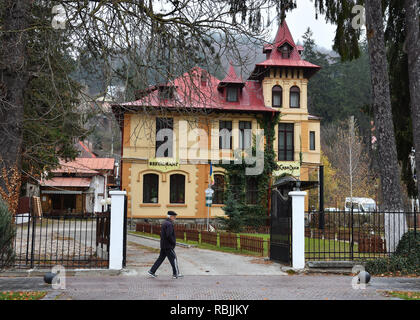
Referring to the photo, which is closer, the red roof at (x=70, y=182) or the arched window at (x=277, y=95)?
the arched window at (x=277, y=95)

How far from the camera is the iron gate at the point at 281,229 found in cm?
1310

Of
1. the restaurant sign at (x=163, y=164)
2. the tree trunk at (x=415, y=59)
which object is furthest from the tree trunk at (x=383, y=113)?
the restaurant sign at (x=163, y=164)

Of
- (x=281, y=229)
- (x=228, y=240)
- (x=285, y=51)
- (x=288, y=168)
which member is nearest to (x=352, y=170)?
(x=288, y=168)

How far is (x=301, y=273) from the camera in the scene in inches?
488

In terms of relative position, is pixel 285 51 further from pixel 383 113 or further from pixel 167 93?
pixel 167 93

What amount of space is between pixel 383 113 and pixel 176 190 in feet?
64.8

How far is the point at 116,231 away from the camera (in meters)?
12.2

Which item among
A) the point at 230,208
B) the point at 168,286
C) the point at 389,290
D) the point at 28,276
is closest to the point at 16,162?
the point at 28,276

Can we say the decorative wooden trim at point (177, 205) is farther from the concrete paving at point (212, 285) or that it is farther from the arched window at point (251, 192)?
the concrete paving at point (212, 285)

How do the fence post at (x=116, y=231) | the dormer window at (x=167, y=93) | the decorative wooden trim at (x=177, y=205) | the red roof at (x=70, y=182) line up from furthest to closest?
the red roof at (x=70, y=182)
the decorative wooden trim at (x=177, y=205)
the dormer window at (x=167, y=93)
the fence post at (x=116, y=231)

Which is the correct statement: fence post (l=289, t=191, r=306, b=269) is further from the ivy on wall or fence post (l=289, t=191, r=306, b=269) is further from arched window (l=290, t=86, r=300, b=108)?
arched window (l=290, t=86, r=300, b=108)

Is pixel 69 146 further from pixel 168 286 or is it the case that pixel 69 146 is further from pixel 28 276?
pixel 168 286

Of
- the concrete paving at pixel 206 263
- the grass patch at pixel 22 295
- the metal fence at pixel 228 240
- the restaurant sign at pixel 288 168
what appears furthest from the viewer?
the restaurant sign at pixel 288 168

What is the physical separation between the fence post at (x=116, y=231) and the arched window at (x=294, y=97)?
76.1 feet
